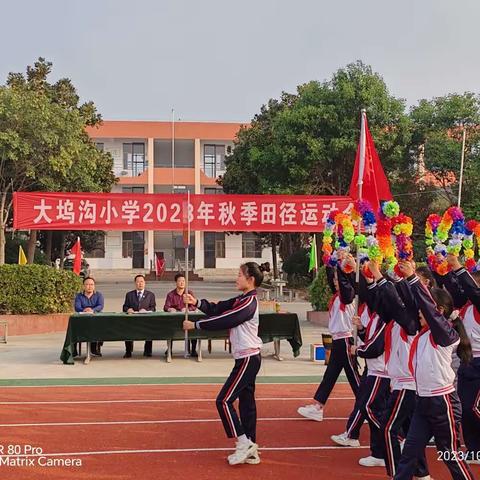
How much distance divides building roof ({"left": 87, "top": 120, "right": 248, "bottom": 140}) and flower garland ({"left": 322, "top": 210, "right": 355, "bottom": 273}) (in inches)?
1721

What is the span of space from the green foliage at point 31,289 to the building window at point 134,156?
37.2 m

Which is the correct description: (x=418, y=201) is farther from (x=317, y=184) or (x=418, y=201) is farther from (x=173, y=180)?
(x=173, y=180)

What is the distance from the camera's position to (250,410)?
582cm

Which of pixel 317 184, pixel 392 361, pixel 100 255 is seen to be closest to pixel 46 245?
pixel 100 255

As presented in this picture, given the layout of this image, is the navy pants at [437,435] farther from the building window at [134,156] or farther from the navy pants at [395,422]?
the building window at [134,156]

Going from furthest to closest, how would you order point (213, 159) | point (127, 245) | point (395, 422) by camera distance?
1. point (213, 159)
2. point (127, 245)
3. point (395, 422)

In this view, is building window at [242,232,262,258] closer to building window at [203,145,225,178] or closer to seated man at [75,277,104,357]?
building window at [203,145,225,178]

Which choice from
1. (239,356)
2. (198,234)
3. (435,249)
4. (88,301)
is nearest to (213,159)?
(198,234)

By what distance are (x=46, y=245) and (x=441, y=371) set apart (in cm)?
3607

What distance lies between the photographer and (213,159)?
5234cm

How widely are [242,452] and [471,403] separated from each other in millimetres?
1925

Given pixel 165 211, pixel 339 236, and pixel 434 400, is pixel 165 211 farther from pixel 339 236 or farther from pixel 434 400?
pixel 434 400

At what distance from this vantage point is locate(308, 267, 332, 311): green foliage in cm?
1709

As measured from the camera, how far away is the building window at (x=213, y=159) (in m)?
52.3
